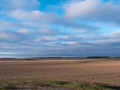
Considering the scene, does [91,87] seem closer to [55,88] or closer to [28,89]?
[55,88]

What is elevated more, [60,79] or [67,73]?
[67,73]

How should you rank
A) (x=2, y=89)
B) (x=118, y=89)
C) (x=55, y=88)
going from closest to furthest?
(x=2, y=89)
(x=55, y=88)
(x=118, y=89)

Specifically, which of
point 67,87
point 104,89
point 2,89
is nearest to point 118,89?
point 104,89

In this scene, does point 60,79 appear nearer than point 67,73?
Yes

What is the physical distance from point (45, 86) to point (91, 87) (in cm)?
304

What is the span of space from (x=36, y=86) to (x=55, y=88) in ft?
4.06

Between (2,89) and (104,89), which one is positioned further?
(104,89)

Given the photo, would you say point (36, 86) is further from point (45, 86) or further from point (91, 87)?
point (91, 87)

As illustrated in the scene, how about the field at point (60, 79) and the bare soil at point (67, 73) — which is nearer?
the field at point (60, 79)

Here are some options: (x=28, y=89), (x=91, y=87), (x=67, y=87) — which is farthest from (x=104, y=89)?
(x=28, y=89)

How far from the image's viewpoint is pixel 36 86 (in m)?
22.2

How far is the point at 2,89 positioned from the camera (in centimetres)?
2020

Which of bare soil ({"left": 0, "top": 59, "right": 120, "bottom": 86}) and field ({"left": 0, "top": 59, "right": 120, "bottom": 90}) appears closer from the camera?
field ({"left": 0, "top": 59, "right": 120, "bottom": 90})

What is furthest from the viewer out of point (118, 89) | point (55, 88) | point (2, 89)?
point (118, 89)
